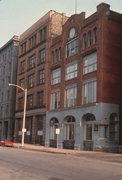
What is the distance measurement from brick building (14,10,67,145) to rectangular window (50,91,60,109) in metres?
1.68

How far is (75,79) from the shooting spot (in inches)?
1670

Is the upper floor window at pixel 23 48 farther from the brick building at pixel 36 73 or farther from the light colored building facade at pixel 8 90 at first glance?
the light colored building facade at pixel 8 90

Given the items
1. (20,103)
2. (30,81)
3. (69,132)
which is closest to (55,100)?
(69,132)

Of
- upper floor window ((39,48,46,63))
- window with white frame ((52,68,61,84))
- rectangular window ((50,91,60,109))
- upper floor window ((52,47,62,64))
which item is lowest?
rectangular window ((50,91,60,109))

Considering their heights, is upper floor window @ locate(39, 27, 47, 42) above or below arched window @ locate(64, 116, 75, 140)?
above

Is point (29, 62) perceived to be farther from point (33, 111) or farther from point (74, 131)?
point (74, 131)

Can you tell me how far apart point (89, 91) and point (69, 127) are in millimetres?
6798

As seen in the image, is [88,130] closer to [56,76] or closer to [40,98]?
[56,76]

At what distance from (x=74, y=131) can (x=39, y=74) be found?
638 inches

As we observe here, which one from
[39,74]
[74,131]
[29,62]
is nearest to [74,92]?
[74,131]

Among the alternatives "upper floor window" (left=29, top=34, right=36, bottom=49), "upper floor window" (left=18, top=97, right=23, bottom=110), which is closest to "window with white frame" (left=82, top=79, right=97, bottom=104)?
"upper floor window" (left=29, top=34, right=36, bottom=49)

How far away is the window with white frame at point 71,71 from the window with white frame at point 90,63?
223 cm

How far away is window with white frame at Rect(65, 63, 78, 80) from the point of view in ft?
141

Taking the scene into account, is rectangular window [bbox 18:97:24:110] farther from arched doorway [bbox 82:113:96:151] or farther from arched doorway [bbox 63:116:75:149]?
arched doorway [bbox 82:113:96:151]
